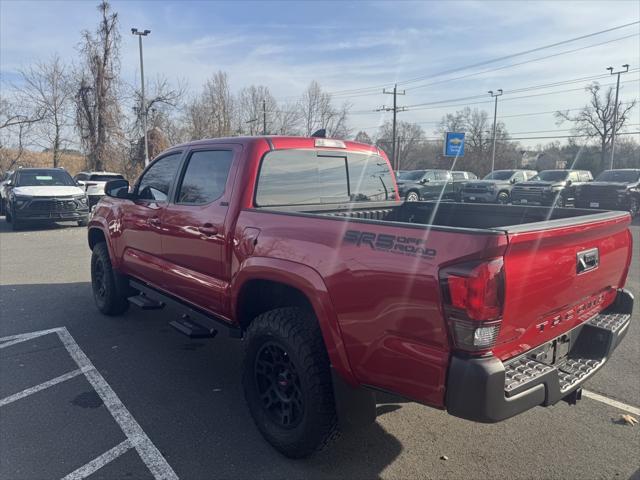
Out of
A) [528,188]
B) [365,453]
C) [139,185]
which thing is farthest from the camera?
[528,188]

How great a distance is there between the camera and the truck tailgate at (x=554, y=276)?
2176 millimetres

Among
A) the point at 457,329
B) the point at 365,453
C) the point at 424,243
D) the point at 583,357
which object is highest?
the point at 424,243

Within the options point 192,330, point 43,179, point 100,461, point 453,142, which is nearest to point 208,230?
point 192,330

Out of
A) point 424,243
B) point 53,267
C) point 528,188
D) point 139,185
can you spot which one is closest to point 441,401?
point 424,243

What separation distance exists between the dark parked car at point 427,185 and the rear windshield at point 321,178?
1803 centimetres

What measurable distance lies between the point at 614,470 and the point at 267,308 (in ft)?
8.00

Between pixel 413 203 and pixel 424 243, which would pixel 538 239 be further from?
pixel 413 203

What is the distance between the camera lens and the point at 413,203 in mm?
4562

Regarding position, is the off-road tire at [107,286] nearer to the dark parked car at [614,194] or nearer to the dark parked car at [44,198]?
the dark parked car at [44,198]

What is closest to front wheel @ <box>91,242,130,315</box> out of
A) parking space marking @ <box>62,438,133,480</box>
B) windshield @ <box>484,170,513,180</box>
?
parking space marking @ <box>62,438,133,480</box>

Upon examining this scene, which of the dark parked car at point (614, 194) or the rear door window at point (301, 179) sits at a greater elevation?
the rear door window at point (301, 179)

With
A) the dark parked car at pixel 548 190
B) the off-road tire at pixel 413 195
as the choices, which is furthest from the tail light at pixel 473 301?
the off-road tire at pixel 413 195

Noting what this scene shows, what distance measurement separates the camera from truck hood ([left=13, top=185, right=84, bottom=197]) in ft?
44.1

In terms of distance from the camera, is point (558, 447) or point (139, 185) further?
point (139, 185)
